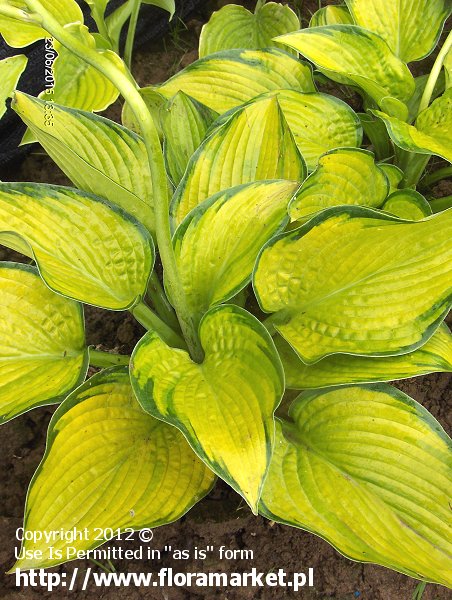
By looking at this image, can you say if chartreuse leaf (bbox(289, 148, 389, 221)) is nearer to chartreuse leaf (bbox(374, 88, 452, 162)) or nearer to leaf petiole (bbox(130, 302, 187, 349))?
chartreuse leaf (bbox(374, 88, 452, 162))

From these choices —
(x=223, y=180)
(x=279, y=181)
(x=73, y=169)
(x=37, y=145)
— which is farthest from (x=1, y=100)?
(x=279, y=181)

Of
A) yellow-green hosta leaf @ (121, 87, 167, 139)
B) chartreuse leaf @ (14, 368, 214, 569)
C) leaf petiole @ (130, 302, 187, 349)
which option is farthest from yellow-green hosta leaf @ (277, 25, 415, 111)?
chartreuse leaf @ (14, 368, 214, 569)

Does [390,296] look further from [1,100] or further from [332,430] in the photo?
[1,100]

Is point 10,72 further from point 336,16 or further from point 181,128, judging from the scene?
point 336,16

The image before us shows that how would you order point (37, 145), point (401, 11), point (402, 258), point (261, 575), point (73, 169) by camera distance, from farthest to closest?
point (37, 145) < point (401, 11) < point (261, 575) < point (73, 169) < point (402, 258)

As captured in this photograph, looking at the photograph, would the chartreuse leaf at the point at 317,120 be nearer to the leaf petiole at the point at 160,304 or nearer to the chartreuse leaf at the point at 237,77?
the chartreuse leaf at the point at 237,77

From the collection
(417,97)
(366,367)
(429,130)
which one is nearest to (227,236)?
(366,367)

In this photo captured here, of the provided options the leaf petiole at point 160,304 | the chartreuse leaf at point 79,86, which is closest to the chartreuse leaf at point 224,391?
the leaf petiole at point 160,304
